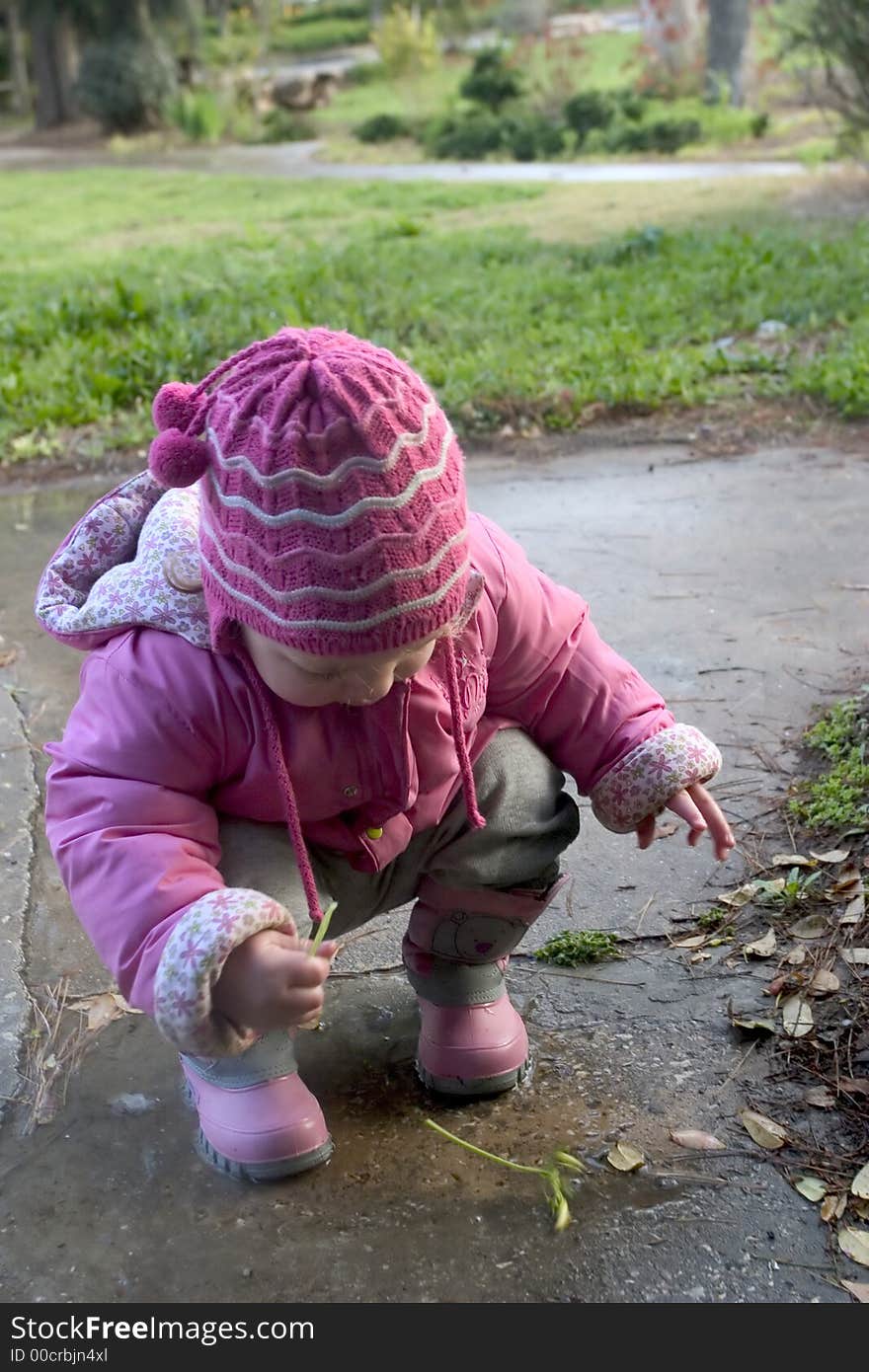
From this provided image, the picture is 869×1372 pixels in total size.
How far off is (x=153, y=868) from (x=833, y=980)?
0.95 meters

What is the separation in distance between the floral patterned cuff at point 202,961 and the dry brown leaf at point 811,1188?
0.66 metres

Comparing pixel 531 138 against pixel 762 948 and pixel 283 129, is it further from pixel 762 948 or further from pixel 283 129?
pixel 762 948

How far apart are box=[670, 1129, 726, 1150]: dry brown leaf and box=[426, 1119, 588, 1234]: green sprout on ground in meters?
0.12

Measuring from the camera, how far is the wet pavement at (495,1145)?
1.55 m

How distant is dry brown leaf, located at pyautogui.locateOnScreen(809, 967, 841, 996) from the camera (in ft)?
6.33

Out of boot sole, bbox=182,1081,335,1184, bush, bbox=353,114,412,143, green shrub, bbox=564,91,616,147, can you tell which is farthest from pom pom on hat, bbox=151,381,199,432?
bush, bbox=353,114,412,143

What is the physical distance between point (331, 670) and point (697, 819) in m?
0.56

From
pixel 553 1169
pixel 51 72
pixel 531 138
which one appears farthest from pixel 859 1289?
pixel 51 72

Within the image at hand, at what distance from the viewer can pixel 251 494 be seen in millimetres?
1436

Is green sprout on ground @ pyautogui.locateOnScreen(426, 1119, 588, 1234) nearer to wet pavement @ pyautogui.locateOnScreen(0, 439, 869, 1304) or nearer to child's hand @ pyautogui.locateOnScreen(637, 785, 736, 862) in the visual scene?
wet pavement @ pyautogui.locateOnScreen(0, 439, 869, 1304)

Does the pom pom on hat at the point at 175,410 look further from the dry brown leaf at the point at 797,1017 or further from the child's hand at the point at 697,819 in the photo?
the dry brown leaf at the point at 797,1017

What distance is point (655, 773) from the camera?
1.83 m

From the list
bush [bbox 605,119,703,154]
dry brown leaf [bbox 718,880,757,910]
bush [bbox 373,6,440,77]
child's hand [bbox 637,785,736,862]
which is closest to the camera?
child's hand [bbox 637,785,736,862]
